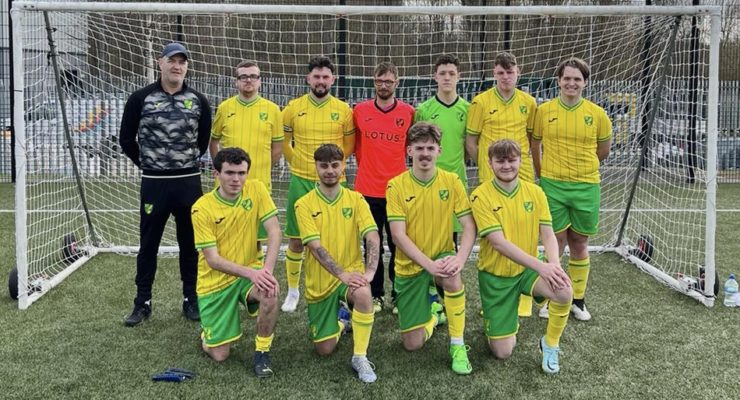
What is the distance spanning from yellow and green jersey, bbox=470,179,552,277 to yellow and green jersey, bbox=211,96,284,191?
1.66 metres

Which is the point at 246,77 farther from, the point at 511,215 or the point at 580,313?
the point at 580,313

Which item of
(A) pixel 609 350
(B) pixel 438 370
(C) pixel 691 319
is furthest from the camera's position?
(C) pixel 691 319

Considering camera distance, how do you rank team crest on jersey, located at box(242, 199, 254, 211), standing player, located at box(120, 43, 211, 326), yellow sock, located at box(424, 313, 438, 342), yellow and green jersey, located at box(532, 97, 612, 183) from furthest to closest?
yellow and green jersey, located at box(532, 97, 612, 183) < standing player, located at box(120, 43, 211, 326) < yellow sock, located at box(424, 313, 438, 342) < team crest on jersey, located at box(242, 199, 254, 211)

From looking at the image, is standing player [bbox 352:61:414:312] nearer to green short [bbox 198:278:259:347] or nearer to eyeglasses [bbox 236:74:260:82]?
eyeglasses [bbox 236:74:260:82]

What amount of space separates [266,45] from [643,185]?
205 inches

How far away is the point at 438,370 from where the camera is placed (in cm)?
318

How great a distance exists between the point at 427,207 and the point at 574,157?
4.12ft

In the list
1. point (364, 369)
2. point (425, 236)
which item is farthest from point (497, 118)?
point (364, 369)

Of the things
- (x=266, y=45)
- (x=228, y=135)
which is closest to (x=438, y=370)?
(x=228, y=135)

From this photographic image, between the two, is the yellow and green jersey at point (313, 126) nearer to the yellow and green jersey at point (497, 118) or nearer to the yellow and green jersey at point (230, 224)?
the yellow and green jersey at point (230, 224)

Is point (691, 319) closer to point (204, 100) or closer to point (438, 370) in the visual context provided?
point (438, 370)

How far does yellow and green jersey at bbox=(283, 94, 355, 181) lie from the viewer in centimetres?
414

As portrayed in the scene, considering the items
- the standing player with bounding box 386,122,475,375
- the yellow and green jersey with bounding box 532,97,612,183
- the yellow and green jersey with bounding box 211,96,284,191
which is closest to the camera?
the standing player with bounding box 386,122,475,375

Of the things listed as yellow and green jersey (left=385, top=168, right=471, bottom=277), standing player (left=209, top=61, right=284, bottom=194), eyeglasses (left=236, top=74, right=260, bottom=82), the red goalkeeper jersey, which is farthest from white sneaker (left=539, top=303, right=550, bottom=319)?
eyeglasses (left=236, top=74, right=260, bottom=82)
